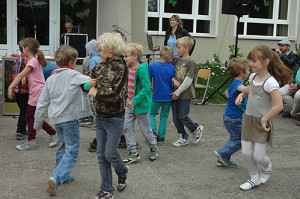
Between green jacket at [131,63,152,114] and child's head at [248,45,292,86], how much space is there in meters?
1.33

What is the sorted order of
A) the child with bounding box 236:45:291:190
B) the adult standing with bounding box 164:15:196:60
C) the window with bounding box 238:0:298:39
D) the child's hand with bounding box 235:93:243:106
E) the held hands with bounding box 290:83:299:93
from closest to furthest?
the child with bounding box 236:45:291:190, the child's hand with bounding box 235:93:243:106, the adult standing with bounding box 164:15:196:60, the held hands with bounding box 290:83:299:93, the window with bounding box 238:0:298:39

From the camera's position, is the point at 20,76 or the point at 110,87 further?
the point at 20,76

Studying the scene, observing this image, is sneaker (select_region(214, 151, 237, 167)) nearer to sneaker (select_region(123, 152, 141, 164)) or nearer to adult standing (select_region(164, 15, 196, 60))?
sneaker (select_region(123, 152, 141, 164))

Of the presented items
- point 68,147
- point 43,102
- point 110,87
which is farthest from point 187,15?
point 110,87

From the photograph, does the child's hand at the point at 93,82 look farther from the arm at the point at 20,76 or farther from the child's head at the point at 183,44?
the child's head at the point at 183,44

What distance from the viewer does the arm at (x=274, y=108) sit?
383cm

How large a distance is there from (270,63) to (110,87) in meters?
1.71

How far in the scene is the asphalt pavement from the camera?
4078 mm

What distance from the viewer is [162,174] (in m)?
4.66

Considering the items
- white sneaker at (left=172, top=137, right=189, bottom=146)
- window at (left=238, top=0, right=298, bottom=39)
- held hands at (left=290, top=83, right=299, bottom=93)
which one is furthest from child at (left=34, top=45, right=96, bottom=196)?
window at (left=238, top=0, right=298, bottom=39)

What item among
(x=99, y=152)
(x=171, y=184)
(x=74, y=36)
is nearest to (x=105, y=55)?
(x=99, y=152)

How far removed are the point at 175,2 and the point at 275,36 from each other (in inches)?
160

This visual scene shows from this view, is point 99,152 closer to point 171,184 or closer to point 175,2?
point 171,184

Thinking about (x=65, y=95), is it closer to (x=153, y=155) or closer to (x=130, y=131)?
(x=130, y=131)
